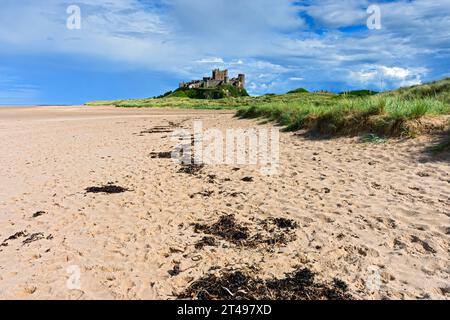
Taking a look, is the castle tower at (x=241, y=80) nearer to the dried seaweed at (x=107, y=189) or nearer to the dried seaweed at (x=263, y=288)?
the dried seaweed at (x=107, y=189)

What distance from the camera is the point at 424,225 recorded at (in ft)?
16.2

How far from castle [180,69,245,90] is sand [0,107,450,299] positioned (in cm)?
12779

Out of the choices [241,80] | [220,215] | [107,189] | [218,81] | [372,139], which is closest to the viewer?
[220,215]

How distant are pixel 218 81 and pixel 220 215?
134593mm

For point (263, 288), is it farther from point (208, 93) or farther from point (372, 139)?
point (208, 93)

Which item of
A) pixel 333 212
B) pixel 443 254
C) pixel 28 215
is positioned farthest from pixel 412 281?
pixel 28 215

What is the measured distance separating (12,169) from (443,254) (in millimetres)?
9880

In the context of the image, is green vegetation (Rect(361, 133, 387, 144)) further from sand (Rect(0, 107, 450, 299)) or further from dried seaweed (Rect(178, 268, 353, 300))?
dried seaweed (Rect(178, 268, 353, 300))

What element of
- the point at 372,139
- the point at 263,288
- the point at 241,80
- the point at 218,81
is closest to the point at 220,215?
the point at 263,288

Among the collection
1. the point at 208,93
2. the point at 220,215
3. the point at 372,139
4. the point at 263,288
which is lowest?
the point at 263,288

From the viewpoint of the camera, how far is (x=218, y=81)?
137 m

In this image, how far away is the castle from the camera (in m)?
136

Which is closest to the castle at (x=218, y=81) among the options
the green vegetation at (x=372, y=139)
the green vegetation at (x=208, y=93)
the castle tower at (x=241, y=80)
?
the castle tower at (x=241, y=80)
